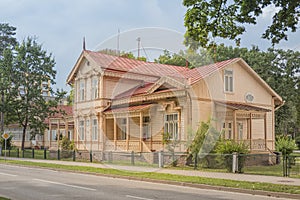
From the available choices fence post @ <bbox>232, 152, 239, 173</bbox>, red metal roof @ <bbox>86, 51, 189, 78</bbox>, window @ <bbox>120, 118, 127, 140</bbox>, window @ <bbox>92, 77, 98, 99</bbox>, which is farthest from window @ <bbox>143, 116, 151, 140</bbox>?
fence post @ <bbox>232, 152, 239, 173</bbox>

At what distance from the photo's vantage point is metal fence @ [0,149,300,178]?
1997 cm

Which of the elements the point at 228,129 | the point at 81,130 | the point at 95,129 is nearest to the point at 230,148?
the point at 228,129

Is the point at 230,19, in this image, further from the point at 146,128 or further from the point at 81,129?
the point at 81,129

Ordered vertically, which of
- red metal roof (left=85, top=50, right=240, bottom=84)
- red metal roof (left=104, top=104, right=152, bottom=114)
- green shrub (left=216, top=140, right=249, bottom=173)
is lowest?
green shrub (left=216, top=140, right=249, bottom=173)

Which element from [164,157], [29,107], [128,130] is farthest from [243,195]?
[29,107]

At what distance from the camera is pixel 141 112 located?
29.4 m

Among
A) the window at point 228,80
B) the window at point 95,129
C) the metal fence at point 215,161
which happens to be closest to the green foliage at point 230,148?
the metal fence at point 215,161

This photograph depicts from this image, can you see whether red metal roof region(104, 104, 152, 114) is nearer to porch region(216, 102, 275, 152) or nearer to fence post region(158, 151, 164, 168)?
fence post region(158, 151, 164, 168)

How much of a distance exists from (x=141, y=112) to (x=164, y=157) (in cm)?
495

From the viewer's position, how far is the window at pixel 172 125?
29.3m

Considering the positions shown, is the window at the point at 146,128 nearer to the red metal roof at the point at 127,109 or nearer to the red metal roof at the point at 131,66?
the red metal roof at the point at 127,109

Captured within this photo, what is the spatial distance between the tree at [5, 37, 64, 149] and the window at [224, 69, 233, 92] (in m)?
24.0

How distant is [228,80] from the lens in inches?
1238

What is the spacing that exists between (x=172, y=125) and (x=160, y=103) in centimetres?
185
